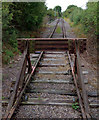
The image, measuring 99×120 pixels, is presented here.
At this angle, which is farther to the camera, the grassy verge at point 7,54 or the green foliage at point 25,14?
the green foliage at point 25,14

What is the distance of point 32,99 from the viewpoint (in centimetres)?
378

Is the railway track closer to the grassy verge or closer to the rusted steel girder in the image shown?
the rusted steel girder

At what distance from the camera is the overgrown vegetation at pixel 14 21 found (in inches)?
295

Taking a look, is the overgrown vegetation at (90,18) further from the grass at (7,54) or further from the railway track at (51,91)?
the grass at (7,54)

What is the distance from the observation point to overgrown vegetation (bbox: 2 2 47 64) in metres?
7.48

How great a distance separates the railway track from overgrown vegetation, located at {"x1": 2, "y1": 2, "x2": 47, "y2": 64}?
2.58m

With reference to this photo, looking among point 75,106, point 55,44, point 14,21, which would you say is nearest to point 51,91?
point 75,106

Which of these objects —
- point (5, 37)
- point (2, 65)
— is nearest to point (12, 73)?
point (2, 65)

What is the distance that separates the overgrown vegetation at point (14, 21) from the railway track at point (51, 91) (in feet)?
8.47

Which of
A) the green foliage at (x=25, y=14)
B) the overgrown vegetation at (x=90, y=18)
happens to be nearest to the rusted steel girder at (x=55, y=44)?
the overgrown vegetation at (x=90, y=18)

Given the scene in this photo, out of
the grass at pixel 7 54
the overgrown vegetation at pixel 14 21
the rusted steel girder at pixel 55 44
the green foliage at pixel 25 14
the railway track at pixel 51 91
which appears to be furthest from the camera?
the green foliage at pixel 25 14

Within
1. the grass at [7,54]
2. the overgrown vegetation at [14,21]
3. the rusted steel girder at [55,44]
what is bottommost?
the grass at [7,54]

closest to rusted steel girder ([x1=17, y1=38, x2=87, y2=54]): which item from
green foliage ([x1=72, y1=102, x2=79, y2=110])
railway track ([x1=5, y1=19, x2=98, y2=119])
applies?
railway track ([x1=5, y1=19, x2=98, y2=119])

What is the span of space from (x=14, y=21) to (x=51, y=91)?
8565mm
